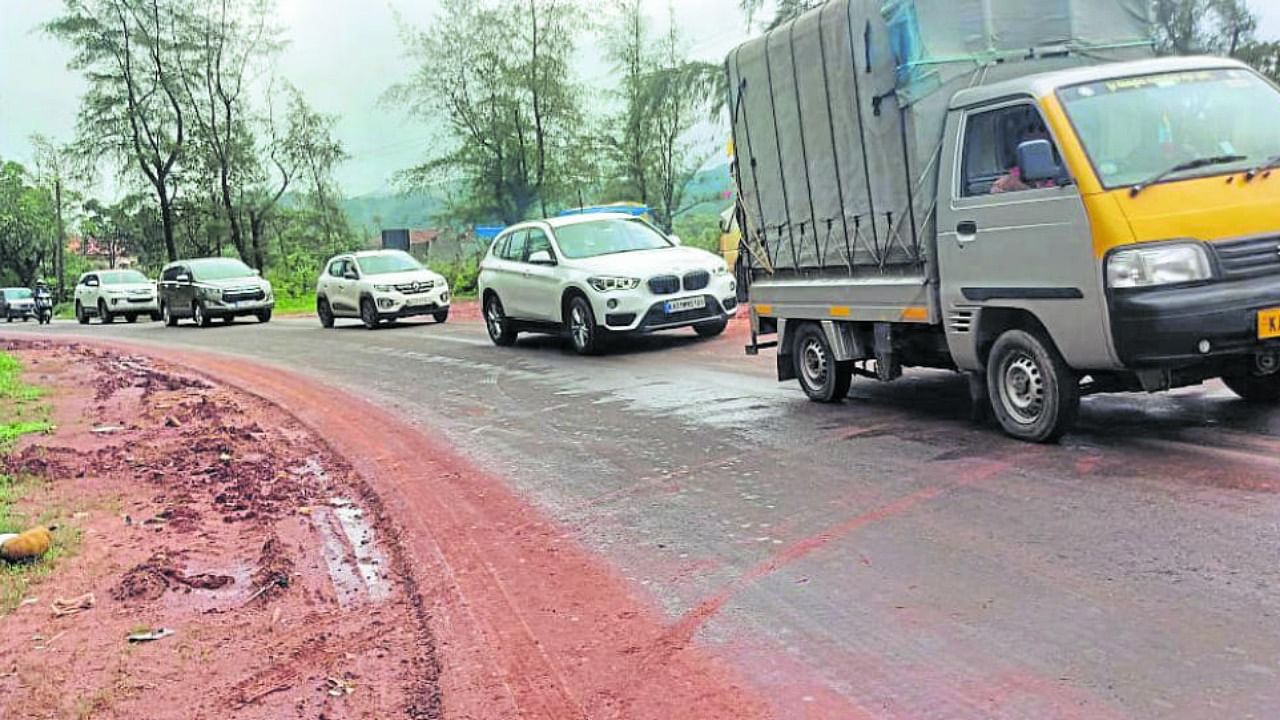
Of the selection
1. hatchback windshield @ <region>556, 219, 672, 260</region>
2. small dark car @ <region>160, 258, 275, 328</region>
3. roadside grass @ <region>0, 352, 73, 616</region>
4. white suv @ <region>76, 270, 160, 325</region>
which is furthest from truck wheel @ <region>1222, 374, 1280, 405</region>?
white suv @ <region>76, 270, 160, 325</region>

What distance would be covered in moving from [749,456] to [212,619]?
361cm

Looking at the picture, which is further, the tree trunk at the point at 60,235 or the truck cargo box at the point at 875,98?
the tree trunk at the point at 60,235

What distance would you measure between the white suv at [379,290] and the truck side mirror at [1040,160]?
17.3m

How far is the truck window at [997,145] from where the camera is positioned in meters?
6.64

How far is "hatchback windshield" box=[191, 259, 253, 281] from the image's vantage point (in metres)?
27.9

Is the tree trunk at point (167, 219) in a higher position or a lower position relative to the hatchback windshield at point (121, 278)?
higher

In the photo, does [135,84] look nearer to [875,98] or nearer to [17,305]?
[17,305]

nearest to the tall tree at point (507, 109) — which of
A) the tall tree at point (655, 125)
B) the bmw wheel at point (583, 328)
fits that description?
the tall tree at point (655, 125)

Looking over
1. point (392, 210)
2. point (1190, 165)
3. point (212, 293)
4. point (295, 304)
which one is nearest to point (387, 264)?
point (212, 293)

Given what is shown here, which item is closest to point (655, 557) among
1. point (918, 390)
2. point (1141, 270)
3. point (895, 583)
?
point (895, 583)

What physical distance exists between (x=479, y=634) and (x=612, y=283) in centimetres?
1005

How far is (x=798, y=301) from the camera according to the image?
930 cm

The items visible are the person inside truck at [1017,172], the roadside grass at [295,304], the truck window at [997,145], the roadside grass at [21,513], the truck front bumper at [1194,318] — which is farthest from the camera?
the roadside grass at [295,304]

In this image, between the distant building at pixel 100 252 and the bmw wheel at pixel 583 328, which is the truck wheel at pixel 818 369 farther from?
the distant building at pixel 100 252
